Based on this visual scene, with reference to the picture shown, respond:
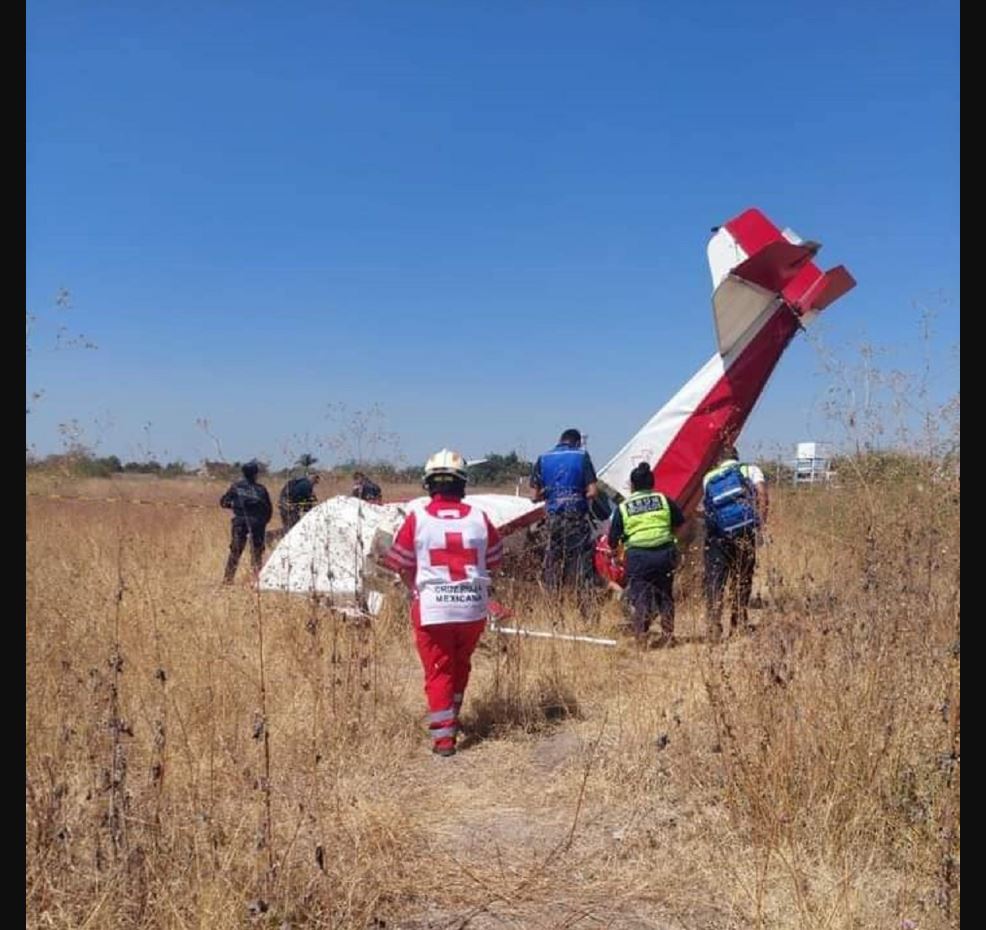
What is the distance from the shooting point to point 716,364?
937 centimetres

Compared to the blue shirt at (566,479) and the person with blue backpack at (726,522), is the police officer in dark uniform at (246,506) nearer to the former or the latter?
the blue shirt at (566,479)

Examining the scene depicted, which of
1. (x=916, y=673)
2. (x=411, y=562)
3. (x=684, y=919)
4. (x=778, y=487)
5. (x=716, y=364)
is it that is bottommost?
(x=684, y=919)

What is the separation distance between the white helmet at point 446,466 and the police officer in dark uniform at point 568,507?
3.05m

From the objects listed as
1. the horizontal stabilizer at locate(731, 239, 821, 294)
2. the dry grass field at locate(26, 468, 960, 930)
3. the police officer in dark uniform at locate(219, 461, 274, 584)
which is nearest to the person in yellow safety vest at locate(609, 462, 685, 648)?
the dry grass field at locate(26, 468, 960, 930)

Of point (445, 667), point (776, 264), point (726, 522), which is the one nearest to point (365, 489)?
point (726, 522)

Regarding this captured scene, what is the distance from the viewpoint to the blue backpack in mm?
7355

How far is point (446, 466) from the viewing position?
17.7 ft

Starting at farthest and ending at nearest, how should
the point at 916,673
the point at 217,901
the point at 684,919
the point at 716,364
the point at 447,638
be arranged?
1. the point at 716,364
2. the point at 447,638
3. the point at 916,673
4. the point at 684,919
5. the point at 217,901

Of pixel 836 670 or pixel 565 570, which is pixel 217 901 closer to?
pixel 836 670

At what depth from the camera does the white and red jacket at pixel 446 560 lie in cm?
509

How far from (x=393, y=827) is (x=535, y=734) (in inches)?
67.7

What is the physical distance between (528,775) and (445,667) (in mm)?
819

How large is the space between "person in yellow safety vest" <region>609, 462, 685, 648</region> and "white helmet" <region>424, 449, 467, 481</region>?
8.11 feet

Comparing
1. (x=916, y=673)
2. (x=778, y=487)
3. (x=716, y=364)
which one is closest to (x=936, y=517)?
(x=916, y=673)
